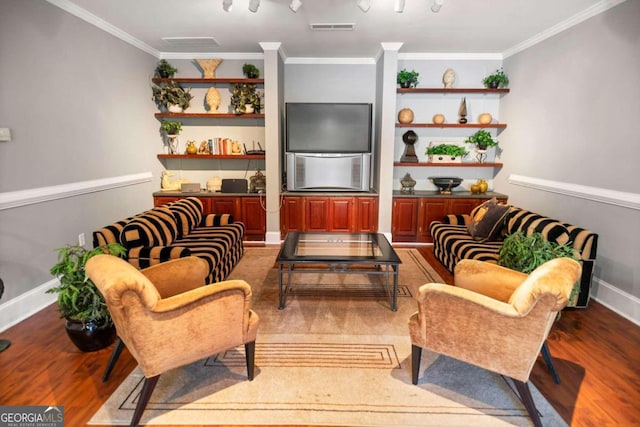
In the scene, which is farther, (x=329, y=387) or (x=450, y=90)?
(x=450, y=90)

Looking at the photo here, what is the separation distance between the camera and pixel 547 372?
2266 millimetres

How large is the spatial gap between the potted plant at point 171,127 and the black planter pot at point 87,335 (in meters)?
3.35

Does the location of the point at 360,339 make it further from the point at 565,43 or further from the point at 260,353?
the point at 565,43

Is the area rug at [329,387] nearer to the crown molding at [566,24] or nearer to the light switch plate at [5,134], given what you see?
the light switch plate at [5,134]

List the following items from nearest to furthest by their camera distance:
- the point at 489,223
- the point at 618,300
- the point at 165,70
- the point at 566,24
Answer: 1. the point at 618,300
2. the point at 566,24
3. the point at 489,223
4. the point at 165,70

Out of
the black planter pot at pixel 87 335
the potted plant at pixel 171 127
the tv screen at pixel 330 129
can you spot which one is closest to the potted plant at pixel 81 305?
the black planter pot at pixel 87 335

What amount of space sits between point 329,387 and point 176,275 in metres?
1.17

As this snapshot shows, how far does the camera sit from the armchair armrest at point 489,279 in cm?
225

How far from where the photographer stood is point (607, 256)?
128 inches

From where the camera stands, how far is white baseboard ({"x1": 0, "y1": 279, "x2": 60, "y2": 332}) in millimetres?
2761

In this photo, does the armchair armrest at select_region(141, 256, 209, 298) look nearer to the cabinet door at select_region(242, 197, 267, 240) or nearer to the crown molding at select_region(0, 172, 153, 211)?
the crown molding at select_region(0, 172, 153, 211)

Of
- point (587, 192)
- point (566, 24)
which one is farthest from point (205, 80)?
point (587, 192)

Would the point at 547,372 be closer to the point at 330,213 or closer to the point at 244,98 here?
the point at 330,213

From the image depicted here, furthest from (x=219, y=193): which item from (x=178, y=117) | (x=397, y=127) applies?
(x=397, y=127)
